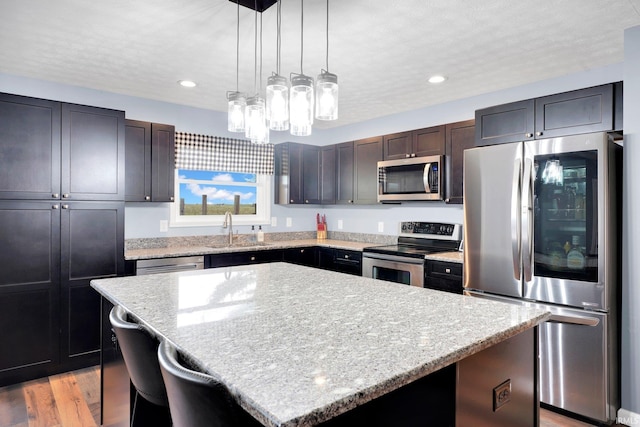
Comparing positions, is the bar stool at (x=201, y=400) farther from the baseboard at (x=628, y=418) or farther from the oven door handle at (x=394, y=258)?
the oven door handle at (x=394, y=258)

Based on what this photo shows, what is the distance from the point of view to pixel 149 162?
3689 mm

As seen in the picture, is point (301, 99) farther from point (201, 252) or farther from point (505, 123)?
point (201, 252)

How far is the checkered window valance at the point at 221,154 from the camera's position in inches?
165

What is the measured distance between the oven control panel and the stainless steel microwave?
38 centimetres

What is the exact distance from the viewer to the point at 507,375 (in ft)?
4.62

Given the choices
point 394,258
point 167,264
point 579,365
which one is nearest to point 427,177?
point 394,258

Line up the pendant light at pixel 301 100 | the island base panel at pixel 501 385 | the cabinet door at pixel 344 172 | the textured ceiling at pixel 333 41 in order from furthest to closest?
the cabinet door at pixel 344 172 < the textured ceiling at pixel 333 41 < the pendant light at pixel 301 100 < the island base panel at pixel 501 385

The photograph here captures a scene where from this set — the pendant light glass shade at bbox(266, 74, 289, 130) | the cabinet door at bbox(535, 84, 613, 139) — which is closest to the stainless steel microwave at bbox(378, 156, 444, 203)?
the cabinet door at bbox(535, 84, 613, 139)

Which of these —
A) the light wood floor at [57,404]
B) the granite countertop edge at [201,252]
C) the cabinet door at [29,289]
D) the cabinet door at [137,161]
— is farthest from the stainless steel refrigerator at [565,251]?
the cabinet door at [29,289]

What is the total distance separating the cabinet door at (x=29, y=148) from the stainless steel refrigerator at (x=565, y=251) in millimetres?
3335

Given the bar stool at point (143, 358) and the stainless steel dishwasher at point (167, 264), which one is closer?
the bar stool at point (143, 358)

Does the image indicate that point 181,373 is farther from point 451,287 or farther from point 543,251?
point 451,287

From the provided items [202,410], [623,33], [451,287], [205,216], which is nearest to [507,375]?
[202,410]

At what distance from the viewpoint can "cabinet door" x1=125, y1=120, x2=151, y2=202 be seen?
356cm
